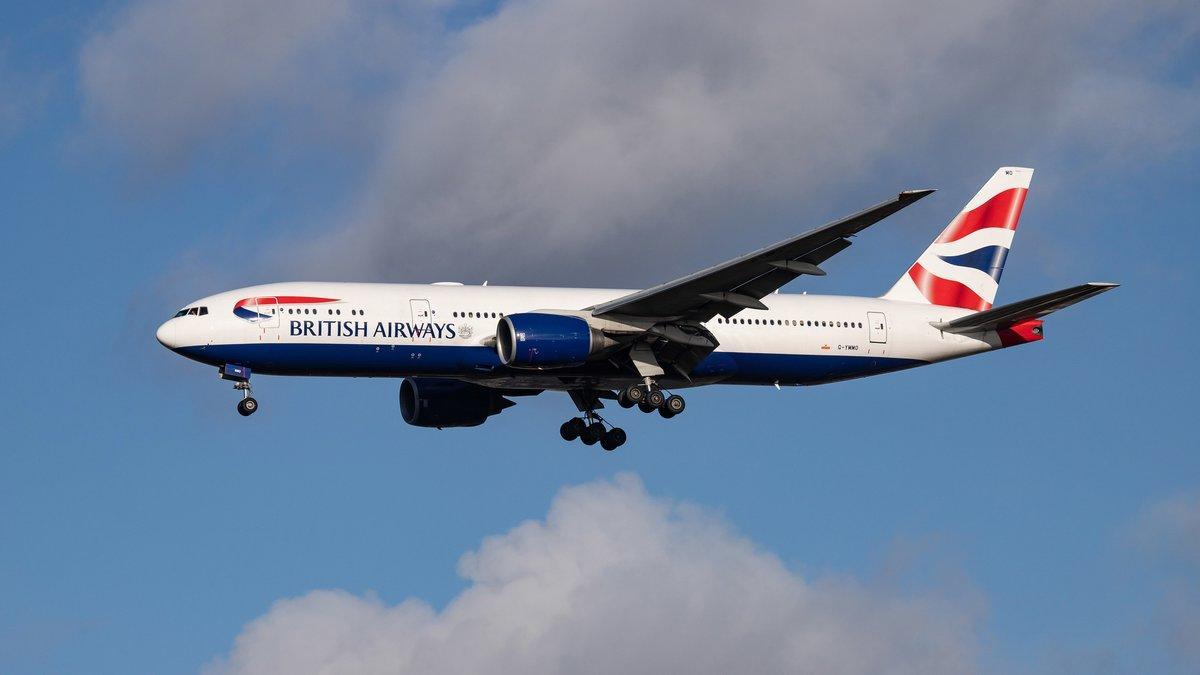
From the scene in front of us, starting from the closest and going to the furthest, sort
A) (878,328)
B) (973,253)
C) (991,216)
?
(878,328) < (973,253) < (991,216)

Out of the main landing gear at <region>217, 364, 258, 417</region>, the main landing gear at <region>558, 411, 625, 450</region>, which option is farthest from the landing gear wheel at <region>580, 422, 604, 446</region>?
the main landing gear at <region>217, 364, 258, 417</region>

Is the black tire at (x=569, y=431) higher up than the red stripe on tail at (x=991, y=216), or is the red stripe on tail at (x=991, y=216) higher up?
the red stripe on tail at (x=991, y=216)

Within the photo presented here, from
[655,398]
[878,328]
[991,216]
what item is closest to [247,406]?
[655,398]

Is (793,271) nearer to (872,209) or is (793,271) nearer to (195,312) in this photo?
(872,209)

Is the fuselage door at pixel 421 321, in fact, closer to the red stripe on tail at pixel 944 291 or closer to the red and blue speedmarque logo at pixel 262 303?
the red and blue speedmarque logo at pixel 262 303

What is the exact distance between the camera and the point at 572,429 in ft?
192

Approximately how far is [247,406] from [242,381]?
0.79 metres

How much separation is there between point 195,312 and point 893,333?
21628 millimetres

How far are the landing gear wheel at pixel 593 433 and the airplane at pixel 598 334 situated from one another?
0.15 feet

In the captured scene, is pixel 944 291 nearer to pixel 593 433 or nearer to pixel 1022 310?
pixel 1022 310

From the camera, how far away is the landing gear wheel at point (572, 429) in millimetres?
58531

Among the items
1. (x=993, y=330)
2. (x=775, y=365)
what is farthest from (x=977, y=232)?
(x=775, y=365)

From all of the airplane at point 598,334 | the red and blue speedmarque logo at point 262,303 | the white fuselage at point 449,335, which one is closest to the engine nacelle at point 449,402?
the airplane at point 598,334

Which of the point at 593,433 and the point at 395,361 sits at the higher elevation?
the point at 593,433
